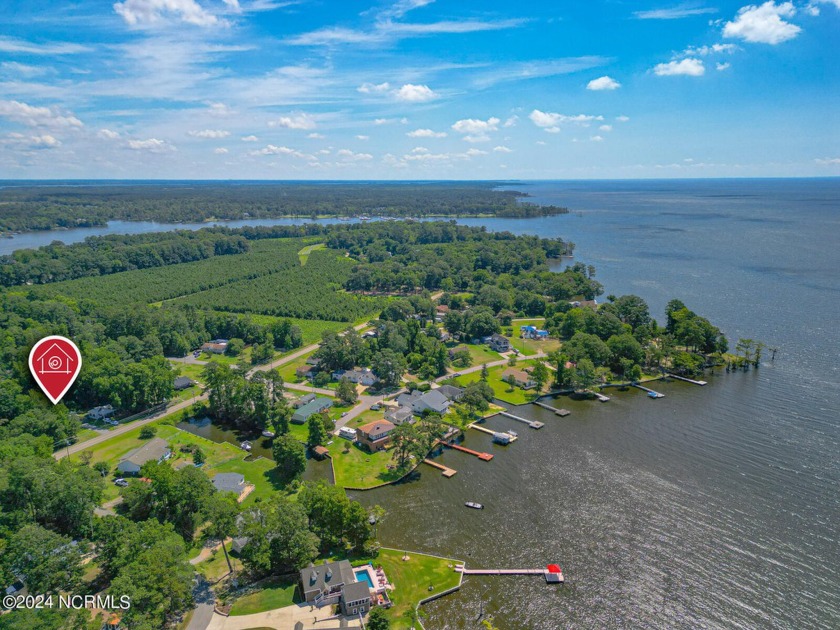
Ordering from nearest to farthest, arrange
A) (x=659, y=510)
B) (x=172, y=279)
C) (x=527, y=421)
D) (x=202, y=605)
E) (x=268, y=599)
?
(x=202, y=605)
(x=268, y=599)
(x=659, y=510)
(x=527, y=421)
(x=172, y=279)

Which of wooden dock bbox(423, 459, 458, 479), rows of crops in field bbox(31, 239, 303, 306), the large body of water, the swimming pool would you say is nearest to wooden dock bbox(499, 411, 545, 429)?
the large body of water

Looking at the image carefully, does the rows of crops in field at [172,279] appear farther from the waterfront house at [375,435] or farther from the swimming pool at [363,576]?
the swimming pool at [363,576]

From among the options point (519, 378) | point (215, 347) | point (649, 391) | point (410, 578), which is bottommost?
point (410, 578)

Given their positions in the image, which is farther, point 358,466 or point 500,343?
point 500,343

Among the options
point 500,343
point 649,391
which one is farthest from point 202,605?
point 500,343

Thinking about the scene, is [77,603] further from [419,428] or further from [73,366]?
[419,428]

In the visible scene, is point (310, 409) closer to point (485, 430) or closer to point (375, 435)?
point (375, 435)

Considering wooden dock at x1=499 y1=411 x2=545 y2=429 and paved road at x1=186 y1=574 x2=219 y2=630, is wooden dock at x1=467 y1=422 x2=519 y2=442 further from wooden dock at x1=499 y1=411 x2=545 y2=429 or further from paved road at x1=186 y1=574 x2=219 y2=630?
paved road at x1=186 y1=574 x2=219 y2=630
